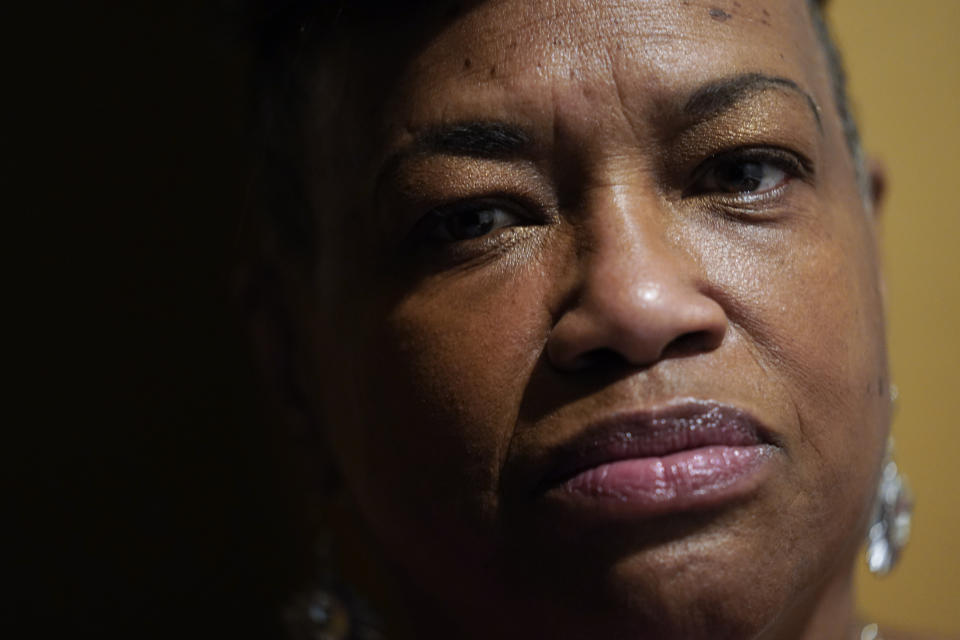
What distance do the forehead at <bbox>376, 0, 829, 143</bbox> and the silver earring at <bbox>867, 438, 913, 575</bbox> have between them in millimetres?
559

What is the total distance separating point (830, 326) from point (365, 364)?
1.57ft

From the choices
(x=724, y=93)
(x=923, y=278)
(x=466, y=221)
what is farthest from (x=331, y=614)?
(x=923, y=278)

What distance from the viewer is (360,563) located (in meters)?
1.70


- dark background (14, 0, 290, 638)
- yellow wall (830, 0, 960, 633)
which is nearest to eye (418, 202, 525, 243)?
dark background (14, 0, 290, 638)

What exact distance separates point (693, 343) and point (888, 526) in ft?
1.85

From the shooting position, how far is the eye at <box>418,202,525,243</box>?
99 centimetres

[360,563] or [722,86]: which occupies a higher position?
[722,86]

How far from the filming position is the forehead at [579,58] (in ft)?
3.06

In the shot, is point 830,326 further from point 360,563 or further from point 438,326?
point 360,563

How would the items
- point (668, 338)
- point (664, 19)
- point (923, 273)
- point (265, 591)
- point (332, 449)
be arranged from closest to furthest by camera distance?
point (668, 338) < point (664, 19) < point (332, 449) < point (923, 273) < point (265, 591)

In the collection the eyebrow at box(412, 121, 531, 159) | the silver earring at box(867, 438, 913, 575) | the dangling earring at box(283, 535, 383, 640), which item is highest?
the eyebrow at box(412, 121, 531, 159)

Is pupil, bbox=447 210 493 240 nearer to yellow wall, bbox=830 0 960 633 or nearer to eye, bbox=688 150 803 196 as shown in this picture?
eye, bbox=688 150 803 196

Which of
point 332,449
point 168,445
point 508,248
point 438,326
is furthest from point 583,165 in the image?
point 168,445

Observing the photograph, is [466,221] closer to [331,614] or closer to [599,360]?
[599,360]
